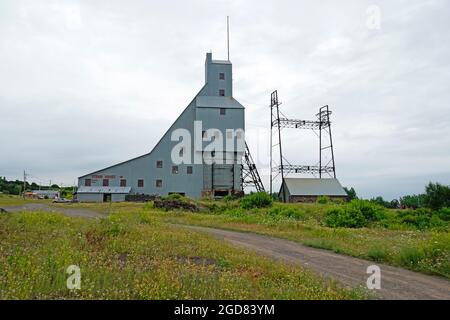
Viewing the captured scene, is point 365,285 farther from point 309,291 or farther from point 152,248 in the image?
point 152,248

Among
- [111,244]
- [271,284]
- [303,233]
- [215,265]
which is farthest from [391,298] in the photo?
[303,233]

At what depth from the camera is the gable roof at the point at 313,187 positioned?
43.6m

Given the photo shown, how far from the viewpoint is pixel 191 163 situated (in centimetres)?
4622

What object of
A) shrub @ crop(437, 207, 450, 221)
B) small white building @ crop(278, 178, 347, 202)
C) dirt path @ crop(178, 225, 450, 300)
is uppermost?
small white building @ crop(278, 178, 347, 202)

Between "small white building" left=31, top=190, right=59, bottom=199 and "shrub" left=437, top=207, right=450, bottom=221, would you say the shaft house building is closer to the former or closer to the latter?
"shrub" left=437, top=207, right=450, bottom=221

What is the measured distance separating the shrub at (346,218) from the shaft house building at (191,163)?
2332 cm

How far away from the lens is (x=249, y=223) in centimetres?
2116

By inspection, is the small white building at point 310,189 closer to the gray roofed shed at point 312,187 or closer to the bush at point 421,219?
the gray roofed shed at point 312,187

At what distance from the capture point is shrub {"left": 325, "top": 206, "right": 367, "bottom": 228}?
2208 cm

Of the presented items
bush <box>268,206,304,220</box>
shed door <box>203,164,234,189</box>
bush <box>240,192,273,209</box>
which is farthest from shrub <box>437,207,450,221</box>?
shed door <box>203,164,234,189</box>

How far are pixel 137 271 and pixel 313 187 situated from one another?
40.1 meters

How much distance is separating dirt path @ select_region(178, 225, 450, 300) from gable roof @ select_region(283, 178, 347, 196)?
31261mm

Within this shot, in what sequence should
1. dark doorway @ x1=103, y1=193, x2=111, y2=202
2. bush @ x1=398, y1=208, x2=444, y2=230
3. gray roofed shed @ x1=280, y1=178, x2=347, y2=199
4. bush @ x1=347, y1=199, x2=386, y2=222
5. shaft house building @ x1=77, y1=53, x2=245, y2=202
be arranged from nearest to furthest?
bush @ x1=398, y1=208, x2=444, y2=230
bush @ x1=347, y1=199, x2=386, y2=222
gray roofed shed @ x1=280, y1=178, x2=347, y2=199
dark doorway @ x1=103, y1=193, x2=111, y2=202
shaft house building @ x1=77, y1=53, x2=245, y2=202
